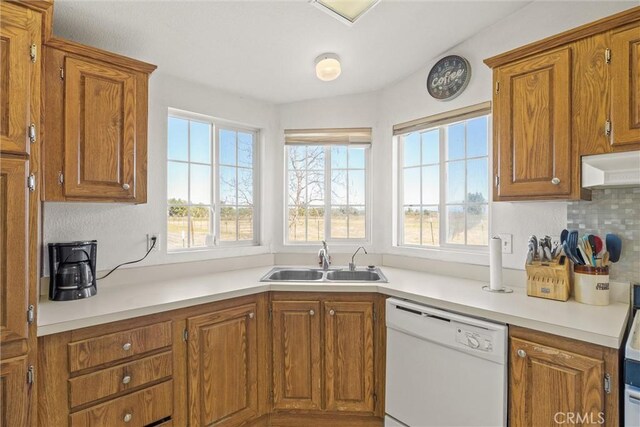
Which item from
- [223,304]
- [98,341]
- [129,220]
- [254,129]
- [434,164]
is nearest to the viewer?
[98,341]

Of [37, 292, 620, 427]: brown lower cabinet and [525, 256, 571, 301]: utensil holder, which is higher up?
A: [525, 256, 571, 301]: utensil holder

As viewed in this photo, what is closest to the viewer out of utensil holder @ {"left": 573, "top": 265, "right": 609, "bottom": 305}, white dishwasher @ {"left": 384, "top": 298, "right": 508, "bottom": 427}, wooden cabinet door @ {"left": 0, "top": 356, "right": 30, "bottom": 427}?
wooden cabinet door @ {"left": 0, "top": 356, "right": 30, "bottom": 427}

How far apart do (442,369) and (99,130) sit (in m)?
2.14

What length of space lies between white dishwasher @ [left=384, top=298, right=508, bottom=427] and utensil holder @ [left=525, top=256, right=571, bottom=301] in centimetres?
44

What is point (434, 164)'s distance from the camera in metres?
2.57

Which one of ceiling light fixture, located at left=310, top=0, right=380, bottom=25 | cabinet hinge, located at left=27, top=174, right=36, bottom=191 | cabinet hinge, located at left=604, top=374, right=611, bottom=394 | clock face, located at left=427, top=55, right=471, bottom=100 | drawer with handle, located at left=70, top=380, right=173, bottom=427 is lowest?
drawer with handle, located at left=70, top=380, right=173, bottom=427

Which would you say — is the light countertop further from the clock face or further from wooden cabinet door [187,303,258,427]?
the clock face

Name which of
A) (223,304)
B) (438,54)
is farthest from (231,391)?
(438,54)

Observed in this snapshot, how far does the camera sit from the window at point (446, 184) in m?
2.30

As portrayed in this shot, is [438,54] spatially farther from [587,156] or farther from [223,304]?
[223,304]

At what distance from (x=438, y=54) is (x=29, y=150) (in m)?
2.46

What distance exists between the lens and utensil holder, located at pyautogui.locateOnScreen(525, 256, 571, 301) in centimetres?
167

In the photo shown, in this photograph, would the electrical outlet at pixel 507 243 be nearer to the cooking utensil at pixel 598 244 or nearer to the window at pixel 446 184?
the window at pixel 446 184

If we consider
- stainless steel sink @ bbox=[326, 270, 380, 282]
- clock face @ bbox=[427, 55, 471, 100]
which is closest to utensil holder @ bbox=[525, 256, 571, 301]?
stainless steel sink @ bbox=[326, 270, 380, 282]
